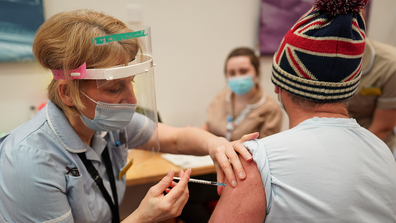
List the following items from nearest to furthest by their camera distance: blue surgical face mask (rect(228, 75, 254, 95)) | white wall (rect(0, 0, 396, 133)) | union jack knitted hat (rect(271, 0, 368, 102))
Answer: union jack knitted hat (rect(271, 0, 368, 102)) → white wall (rect(0, 0, 396, 133)) → blue surgical face mask (rect(228, 75, 254, 95))

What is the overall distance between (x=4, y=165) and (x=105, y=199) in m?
0.39

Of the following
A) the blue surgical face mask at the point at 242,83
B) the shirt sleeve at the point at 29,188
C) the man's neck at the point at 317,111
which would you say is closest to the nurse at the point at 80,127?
the shirt sleeve at the point at 29,188

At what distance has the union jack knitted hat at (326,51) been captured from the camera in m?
0.84

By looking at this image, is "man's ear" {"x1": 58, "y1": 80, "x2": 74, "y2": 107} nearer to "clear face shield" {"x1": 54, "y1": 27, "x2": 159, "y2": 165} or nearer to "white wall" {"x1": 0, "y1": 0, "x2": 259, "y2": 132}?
"clear face shield" {"x1": 54, "y1": 27, "x2": 159, "y2": 165}

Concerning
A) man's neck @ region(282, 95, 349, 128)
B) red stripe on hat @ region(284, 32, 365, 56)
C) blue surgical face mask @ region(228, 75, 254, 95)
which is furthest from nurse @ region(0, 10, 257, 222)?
blue surgical face mask @ region(228, 75, 254, 95)

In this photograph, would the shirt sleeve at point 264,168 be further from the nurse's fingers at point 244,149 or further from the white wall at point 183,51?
the white wall at point 183,51

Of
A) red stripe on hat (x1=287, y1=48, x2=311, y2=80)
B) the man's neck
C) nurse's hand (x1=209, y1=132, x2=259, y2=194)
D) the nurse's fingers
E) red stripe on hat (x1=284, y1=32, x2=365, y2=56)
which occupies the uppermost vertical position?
red stripe on hat (x1=284, y1=32, x2=365, y2=56)

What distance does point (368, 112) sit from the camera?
2.16 metres

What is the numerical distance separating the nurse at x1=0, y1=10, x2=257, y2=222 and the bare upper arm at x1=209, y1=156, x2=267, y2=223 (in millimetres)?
32

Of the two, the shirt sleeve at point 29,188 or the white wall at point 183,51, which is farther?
the white wall at point 183,51

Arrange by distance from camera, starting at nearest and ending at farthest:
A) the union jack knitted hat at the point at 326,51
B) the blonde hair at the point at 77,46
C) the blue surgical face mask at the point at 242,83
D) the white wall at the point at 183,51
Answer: the union jack knitted hat at the point at 326,51 → the blonde hair at the point at 77,46 → the white wall at the point at 183,51 → the blue surgical face mask at the point at 242,83

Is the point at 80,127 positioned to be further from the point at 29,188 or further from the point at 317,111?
the point at 317,111

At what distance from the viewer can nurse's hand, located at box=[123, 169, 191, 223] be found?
922 millimetres

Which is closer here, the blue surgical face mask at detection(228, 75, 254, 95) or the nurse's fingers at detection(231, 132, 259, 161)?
the nurse's fingers at detection(231, 132, 259, 161)
